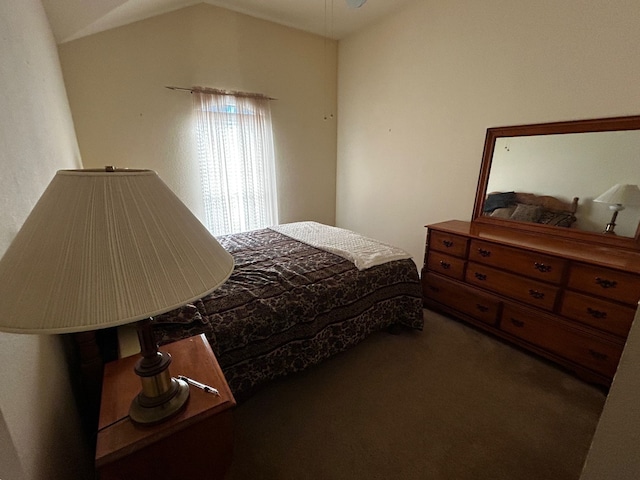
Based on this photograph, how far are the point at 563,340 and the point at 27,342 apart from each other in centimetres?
262

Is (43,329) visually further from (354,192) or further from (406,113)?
(354,192)

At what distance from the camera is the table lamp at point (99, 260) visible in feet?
1.56

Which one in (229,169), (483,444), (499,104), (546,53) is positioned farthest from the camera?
(229,169)

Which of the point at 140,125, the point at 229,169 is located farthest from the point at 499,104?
the point at 140,125

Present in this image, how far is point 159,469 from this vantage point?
0.77m

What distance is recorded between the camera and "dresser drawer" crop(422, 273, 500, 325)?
85.9 inches

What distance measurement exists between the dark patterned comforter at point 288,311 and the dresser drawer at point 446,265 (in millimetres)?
407

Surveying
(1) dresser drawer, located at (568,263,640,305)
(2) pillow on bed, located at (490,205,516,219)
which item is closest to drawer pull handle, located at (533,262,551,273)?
(1) dresser drawer, located at (568,263,640,305)

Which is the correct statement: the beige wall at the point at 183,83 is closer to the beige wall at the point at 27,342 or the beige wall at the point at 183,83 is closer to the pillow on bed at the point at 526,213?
the beige wall at the point at 27,342

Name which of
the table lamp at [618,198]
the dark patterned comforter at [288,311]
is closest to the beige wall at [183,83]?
the dark patterned comforter at [288,311]

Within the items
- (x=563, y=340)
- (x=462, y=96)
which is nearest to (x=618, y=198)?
(x=563, y=340)

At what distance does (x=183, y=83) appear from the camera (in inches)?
112

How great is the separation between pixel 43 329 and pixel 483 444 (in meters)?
1.82

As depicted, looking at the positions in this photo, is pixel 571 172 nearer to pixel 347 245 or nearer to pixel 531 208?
pixel 531 208
